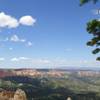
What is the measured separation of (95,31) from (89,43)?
5.89 feet

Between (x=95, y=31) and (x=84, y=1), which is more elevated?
(x=84, y=1)

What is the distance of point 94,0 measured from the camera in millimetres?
28000

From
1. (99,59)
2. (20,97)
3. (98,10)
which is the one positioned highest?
(98,10)

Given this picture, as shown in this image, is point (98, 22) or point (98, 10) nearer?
point (98, 22)

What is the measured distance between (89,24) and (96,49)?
4.23 metres

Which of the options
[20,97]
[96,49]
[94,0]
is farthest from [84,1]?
[20,97]

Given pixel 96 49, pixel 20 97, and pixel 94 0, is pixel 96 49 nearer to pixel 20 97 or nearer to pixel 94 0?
pixel 94 0

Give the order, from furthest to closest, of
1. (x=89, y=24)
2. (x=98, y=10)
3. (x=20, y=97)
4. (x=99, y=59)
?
(x=20, y=97) < (x=99, y=59) < (x=98, y=10) < (x=89, y=24)

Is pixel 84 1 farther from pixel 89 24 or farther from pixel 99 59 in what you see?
pixel 99 59

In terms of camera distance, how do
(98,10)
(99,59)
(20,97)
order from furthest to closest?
(20,97) < (99,59) < (98,10)

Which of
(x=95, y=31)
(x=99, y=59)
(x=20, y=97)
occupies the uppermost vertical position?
(x=95, y=31)

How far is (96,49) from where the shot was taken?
1176 inches

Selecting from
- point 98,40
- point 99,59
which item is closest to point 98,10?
point 98,40

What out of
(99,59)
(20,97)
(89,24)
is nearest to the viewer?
(89,24)
